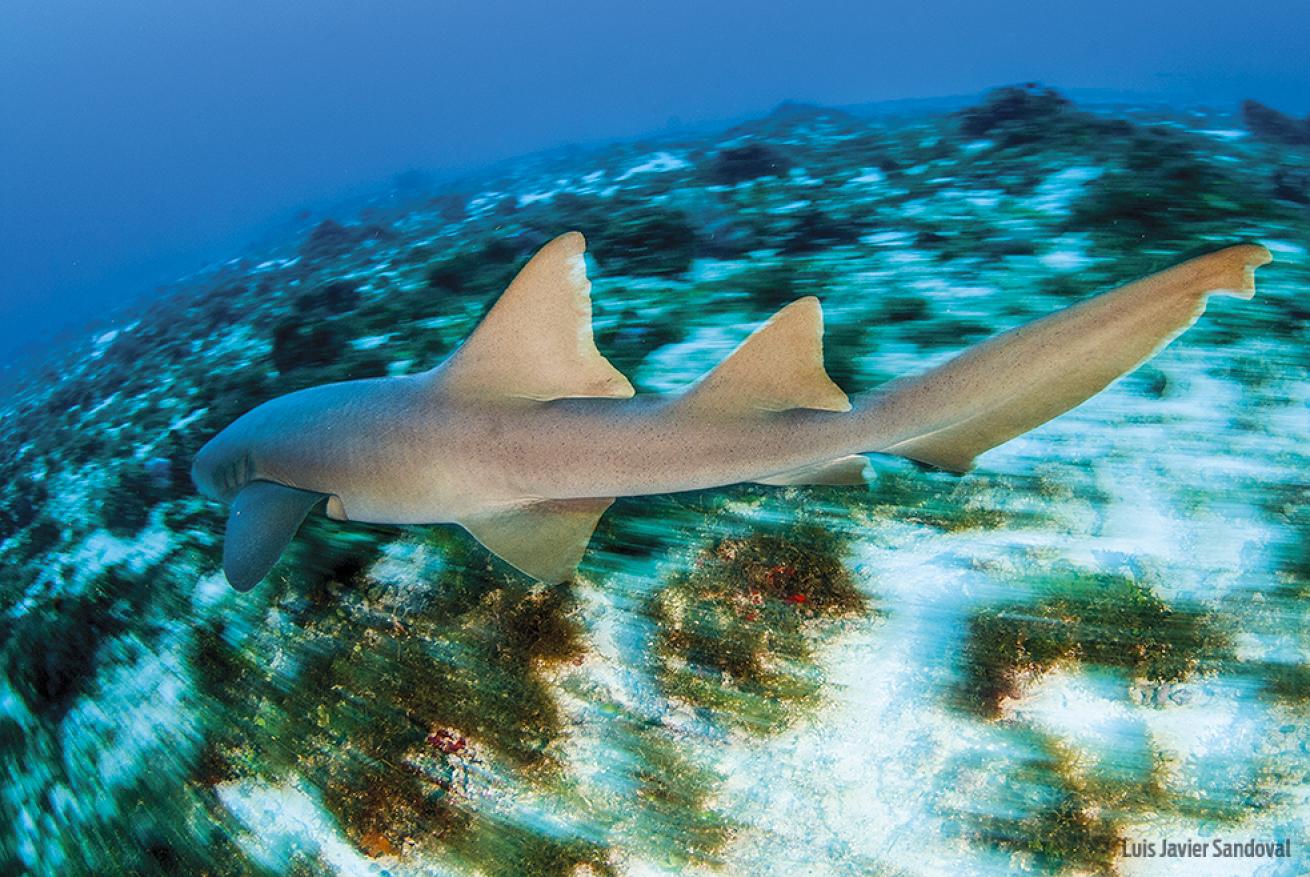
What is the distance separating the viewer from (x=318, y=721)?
2.79m

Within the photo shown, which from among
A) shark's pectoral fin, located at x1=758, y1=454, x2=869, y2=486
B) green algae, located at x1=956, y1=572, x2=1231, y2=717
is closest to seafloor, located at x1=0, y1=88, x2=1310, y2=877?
green algae, located at x1=956, y1=572, x2=1231, y2=717

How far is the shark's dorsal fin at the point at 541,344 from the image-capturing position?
2.41m

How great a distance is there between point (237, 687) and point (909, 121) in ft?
30.0

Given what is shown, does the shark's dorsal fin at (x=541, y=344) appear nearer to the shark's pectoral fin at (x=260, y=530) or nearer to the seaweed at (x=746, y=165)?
the shark's pectoral fin at (x=260, y=530)

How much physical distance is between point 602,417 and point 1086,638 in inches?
68.7

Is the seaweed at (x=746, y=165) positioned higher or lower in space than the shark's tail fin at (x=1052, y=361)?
higher

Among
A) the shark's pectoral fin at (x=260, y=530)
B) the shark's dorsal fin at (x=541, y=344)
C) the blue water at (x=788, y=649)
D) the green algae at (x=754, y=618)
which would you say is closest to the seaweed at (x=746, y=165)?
the blue water at (x=788, y=649)

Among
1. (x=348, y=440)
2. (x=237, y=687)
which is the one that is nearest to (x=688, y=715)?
(x=348, y=440)

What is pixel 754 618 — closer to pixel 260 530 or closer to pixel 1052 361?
pixel 1052 361

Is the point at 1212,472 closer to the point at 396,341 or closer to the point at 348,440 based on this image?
the point at 348,440

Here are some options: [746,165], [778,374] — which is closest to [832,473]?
[778,374]

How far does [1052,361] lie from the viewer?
81.7 inches

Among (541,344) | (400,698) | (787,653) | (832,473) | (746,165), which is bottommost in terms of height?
(400,698)

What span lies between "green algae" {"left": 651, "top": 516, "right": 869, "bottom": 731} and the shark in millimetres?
356
